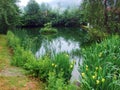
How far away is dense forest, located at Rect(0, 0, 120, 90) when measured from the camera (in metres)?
6.00

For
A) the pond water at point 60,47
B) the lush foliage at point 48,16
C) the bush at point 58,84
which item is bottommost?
the pond water at point 60,47

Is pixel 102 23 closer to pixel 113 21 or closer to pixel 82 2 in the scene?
pixel 113 21

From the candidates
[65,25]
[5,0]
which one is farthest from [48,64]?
[65,25]

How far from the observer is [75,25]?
3828 cm

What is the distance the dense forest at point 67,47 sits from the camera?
6.00 metres

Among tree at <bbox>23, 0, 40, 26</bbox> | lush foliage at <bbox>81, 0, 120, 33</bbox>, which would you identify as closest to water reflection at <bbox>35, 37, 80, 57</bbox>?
lush foliage at <bbox>81, 0, 120, 33</bbox>

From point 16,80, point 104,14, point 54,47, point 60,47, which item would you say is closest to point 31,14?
point 104,14

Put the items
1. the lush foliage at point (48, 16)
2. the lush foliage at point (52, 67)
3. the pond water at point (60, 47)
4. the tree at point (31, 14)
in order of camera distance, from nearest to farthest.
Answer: the lush foliage at point (52, 67) < the pond water at point (60, 47) < the tree at point (31, 14) < the lush foliage at point (48, 16)

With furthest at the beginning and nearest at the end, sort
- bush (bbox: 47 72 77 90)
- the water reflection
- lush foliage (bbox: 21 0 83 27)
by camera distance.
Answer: lush foliage (bbox: 21 0 83 27) < the water reflection < bush (bbox: 47 72 77 90)

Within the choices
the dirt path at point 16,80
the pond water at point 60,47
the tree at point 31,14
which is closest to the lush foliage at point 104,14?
the pond water at point 60,47

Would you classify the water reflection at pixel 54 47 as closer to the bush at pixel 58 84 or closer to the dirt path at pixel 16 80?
the dirt path at pixel 16 80

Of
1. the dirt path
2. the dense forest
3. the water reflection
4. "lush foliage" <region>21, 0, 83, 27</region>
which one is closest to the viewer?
the dense forest

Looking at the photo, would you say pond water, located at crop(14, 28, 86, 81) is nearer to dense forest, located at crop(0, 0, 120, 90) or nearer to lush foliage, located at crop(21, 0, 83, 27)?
dense forest, located at crop(0, 0, 120, 90)

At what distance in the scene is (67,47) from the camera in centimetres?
1684
